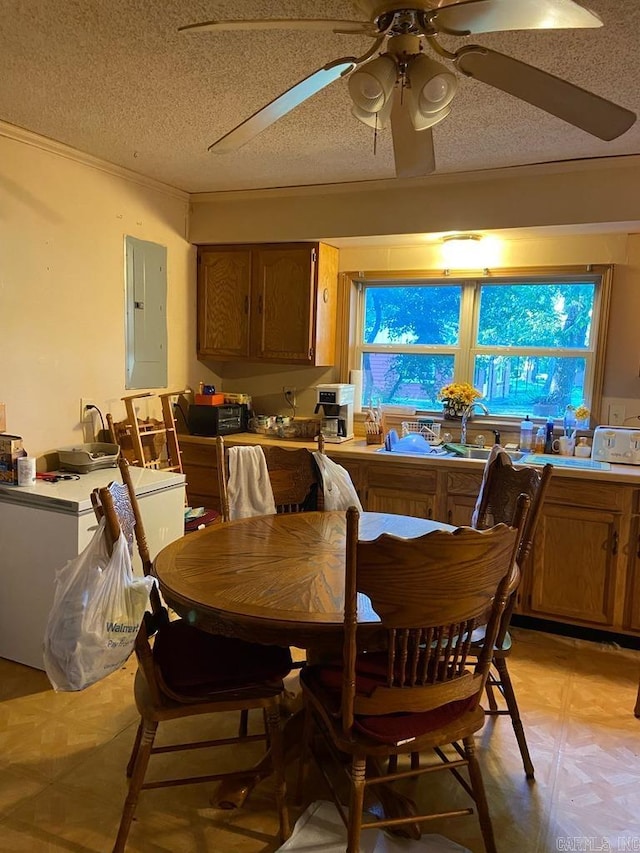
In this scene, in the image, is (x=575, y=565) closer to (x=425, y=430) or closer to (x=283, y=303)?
(x=425, y=430)

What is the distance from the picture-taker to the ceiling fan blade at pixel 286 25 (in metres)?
1.42

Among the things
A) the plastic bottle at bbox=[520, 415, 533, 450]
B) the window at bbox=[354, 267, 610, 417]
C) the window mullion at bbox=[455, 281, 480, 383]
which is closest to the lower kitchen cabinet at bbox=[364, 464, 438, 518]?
the plastic bottle at bbox=[520, 415, 533, 450]

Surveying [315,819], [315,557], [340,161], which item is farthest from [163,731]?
[340,161]

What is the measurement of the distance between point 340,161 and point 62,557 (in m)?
2.35

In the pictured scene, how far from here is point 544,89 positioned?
1.60m

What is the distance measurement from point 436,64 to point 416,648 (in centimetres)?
148

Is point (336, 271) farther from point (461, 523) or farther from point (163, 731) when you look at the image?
point (163, 731)

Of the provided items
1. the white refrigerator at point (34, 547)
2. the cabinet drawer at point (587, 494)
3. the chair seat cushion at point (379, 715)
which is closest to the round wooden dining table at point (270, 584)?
the chair seat cushion at point (379, 715)

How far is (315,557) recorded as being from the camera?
2076mm

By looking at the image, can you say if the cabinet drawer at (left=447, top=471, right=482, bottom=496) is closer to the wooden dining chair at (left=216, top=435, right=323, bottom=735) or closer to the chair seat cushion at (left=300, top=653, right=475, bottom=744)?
the wooden dining chair at (left=216, top=435, right=323, bottom=735)

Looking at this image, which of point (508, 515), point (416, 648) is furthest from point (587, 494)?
point (416, 648)

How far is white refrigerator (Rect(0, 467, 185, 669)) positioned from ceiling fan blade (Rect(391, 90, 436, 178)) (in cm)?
181

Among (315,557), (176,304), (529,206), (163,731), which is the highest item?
(529,206)

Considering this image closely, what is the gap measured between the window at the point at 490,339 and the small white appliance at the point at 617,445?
1.17ft
